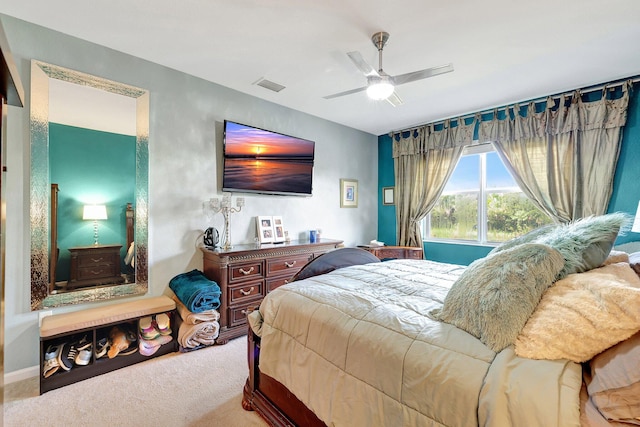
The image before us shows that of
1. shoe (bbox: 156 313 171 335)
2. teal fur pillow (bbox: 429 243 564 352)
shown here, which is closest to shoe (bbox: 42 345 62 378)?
shoe (bbox: 156 313 171 335)

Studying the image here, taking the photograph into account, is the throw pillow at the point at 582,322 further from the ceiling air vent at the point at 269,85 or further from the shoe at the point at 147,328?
the ceiling air vent at the point at 269,85

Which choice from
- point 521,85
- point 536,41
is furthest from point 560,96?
point 536,41

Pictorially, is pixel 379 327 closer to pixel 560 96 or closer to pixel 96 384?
pixel 96 384

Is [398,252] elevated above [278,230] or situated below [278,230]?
below

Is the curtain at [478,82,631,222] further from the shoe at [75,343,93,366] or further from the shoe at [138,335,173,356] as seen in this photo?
the shoe at [75,343,93,366]

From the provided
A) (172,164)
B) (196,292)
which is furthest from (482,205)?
(172,164)

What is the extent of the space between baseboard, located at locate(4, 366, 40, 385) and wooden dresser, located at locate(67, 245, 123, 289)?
2.17 feet

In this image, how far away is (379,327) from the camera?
4.07ft

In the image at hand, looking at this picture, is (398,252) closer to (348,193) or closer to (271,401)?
(348,193)

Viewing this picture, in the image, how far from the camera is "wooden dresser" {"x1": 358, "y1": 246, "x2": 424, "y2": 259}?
14.6 ft

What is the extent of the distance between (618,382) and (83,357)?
315 cm

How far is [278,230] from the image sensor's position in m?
3.77

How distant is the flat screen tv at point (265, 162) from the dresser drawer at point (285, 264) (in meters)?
0.93

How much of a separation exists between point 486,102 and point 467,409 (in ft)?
12.9
